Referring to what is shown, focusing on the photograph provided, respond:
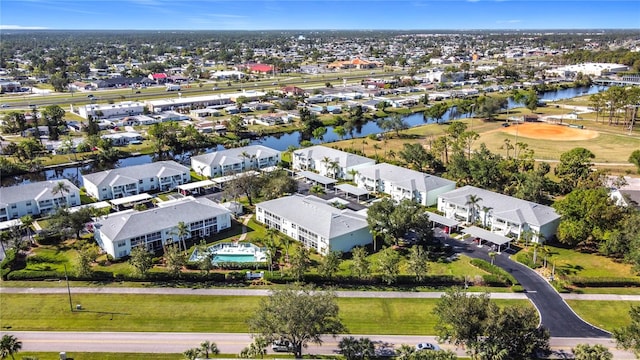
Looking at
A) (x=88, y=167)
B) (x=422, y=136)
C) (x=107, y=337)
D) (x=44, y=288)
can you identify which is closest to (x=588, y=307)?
(x=107, y=337)

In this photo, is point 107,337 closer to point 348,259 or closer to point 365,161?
point 348,259

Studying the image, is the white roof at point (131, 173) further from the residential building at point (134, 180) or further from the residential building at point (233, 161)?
the residential building at point (233, 161)

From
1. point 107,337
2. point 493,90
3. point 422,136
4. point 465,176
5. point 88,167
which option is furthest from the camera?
point 493,90

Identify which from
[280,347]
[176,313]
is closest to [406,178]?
[280,347]

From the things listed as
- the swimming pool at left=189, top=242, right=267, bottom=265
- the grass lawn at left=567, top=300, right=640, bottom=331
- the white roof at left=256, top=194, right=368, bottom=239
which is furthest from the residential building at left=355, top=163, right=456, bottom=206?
the grass lawn at left=567, top=300, right=640, bottom=331

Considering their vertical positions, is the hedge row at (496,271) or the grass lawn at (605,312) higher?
the hedge row at (496,271)

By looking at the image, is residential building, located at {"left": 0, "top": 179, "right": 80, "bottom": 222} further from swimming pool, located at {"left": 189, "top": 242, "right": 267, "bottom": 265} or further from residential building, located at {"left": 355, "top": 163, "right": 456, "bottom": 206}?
residential building, located at {"left": 355, "top": 163, "right": 456, "bottom": 206}

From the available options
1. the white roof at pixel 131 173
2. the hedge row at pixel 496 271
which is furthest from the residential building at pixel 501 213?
the white roof at pixel 131 173
